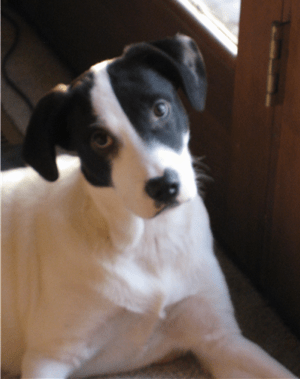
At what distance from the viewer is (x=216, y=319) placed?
4.34 ft

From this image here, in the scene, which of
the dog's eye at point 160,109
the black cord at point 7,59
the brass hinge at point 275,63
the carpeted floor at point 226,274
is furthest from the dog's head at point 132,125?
the black cord at point 7,59

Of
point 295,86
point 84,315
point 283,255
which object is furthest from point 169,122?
point 283,255

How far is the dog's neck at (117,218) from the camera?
3.71 ft

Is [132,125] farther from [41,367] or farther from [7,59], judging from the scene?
[7,59]

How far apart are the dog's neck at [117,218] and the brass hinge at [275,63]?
422mm

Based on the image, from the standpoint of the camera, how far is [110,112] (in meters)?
1.02

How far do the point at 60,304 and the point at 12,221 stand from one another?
25 cm

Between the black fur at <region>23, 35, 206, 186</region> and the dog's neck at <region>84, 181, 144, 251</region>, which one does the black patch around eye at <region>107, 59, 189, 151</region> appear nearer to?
the black fur at <region>23, 35, 206, 186</region>

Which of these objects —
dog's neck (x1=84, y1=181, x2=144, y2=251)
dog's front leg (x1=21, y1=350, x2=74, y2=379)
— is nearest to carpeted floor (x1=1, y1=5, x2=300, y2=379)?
dog's front leg (x1=21, y1=350, x2=74, y2=379)

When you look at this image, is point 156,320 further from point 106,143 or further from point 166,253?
point 106,143

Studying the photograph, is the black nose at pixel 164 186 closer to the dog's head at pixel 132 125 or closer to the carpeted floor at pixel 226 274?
the dog's head at pixel 132 125

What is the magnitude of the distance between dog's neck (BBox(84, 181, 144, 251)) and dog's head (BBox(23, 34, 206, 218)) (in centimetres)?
4

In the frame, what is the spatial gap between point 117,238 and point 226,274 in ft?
2.13

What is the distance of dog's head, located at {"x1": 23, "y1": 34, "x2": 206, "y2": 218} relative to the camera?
1.00 m
